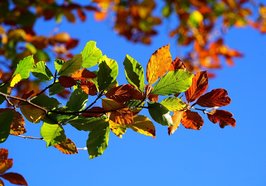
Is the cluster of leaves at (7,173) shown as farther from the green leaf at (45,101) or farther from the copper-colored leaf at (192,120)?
the copper-colored leaf at (192,120)

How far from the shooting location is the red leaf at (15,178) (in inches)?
23.1

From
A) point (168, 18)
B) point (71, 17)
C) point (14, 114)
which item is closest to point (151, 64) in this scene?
point (14, 114)

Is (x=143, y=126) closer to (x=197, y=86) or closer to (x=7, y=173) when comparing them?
(x=197, y=86)

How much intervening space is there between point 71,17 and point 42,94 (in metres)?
1.96

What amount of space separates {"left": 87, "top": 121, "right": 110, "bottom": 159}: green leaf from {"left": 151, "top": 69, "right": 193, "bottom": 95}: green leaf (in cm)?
11

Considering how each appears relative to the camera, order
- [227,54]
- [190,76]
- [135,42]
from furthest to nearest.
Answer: [135,42] → [227,54] → [190,76]

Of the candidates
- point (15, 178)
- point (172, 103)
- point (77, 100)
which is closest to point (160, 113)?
point (172, 103)

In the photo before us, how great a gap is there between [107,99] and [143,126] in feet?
0.26

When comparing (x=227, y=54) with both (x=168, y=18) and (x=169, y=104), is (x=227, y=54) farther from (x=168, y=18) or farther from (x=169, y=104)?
(x=169, y=104)

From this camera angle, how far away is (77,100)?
1.79 feet

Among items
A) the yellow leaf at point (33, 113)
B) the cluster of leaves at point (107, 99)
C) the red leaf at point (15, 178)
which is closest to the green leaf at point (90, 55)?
the cluster of leaves at point (107, 99)

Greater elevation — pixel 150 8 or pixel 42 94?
pixel 150 8

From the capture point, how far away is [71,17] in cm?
243

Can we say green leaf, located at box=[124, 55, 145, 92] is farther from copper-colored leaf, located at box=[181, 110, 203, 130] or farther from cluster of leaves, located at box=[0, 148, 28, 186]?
cluster of leaves, located at box=[0, 148, 28, 186]
